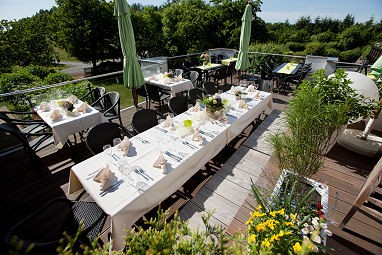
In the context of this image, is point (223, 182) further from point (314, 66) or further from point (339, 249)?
point (314, 66)

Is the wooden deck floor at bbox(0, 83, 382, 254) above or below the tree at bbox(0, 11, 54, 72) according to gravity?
below

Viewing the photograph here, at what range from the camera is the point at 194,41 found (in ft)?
67.4

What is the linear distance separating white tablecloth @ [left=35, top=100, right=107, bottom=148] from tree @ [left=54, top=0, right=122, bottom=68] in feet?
62.2

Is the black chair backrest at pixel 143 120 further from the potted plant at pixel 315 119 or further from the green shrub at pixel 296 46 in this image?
the green shrub at pixel 296 46

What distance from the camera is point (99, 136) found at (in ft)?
9.68

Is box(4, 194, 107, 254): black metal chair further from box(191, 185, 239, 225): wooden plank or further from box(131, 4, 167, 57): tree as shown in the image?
box(131, 4, 167, 57): tree

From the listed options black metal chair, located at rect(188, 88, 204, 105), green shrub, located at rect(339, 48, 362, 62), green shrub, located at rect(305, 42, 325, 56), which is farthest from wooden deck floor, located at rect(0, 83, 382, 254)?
green shrub, located at rect(305, 42, 325, 56)

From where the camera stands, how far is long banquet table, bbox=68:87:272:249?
6.15 feet

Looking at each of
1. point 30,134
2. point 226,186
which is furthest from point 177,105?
point 30,134

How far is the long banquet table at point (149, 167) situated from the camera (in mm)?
1874

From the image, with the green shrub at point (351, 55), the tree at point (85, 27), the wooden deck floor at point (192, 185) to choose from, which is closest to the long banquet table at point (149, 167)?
the wooden deck floor at point (192, 185)

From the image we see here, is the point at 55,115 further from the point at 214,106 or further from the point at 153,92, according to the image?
the point at 214,106

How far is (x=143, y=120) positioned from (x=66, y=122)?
1.35 metres

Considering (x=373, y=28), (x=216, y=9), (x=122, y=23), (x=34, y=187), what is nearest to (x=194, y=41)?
(x=216, y=9)
